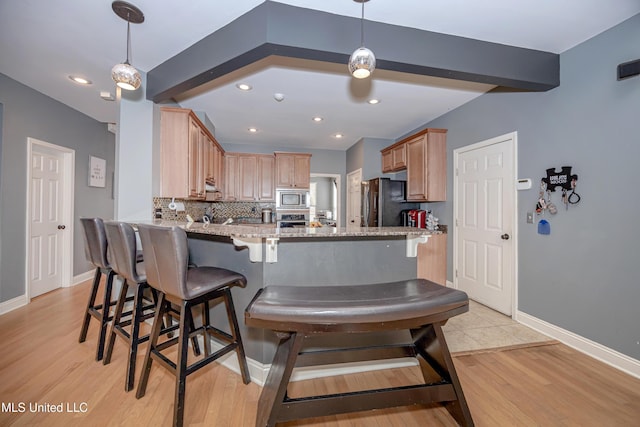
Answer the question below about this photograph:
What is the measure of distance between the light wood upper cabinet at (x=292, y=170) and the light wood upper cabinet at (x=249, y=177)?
0.65 feet

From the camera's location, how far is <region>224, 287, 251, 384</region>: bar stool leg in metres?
1.72

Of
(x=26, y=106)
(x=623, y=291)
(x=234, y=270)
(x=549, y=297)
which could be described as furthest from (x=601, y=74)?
(x=26, y=106)

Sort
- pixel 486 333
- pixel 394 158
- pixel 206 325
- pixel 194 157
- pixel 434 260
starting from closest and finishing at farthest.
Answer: pixel 206 325, pixel 486 333, pixel 194 157, pixel 434 260, pixel 394 158

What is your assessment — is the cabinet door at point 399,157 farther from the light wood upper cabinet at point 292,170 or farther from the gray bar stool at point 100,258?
the gray bar stool at point 100,258

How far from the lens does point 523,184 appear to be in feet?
8.93

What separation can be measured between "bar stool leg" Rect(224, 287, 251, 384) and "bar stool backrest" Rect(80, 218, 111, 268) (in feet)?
3.89

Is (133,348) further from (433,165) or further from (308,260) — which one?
(433,165)

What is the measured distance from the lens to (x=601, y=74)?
7.00 ft

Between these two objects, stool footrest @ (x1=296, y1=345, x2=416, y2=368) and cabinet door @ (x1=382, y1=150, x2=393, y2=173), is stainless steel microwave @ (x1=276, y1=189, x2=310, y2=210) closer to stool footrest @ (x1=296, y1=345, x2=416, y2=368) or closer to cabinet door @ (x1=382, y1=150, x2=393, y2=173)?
cabinet door @ (x1=382, y1=150, x2=393, y2=173)

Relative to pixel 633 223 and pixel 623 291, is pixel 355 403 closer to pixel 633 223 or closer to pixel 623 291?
pixel 623 291

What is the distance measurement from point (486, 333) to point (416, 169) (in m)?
2.38

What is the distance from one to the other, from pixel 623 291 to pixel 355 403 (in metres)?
2.27

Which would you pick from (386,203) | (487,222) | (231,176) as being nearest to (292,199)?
(231,176)

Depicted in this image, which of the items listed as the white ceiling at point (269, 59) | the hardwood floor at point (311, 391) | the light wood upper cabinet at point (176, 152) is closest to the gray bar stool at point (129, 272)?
the hardwood floor at point (311, 391)
